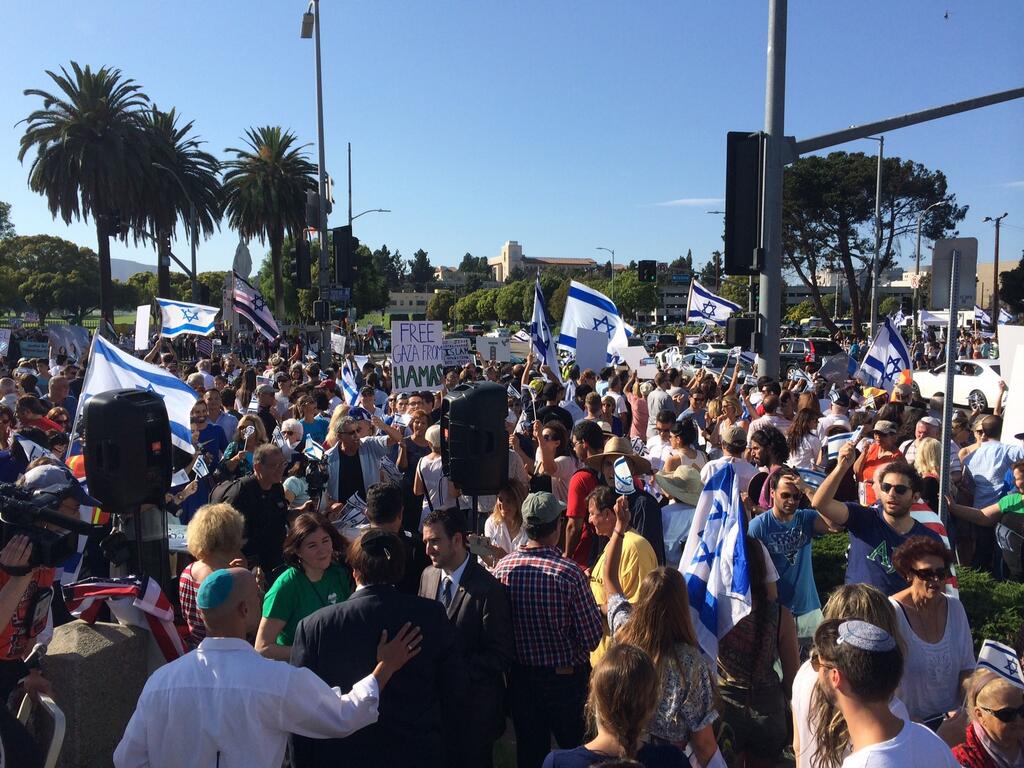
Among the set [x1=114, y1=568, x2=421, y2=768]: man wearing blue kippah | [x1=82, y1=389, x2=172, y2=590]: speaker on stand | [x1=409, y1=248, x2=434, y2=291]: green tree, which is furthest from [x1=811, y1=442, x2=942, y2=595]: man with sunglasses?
[x1=409, y1=248, x2=434, y2=291]: green tree

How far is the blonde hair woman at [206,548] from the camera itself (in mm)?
4328

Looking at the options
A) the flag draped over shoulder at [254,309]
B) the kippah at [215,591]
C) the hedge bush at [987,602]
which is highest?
the flag draped over shoulder at [254,309]

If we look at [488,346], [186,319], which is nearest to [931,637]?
[186,319]

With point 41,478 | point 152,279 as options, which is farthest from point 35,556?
point 152,279

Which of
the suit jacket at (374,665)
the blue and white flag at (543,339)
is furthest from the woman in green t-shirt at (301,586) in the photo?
the blue and white flag at (543,339)

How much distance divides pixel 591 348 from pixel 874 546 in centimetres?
966

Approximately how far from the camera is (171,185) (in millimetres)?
39312

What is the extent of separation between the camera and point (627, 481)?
5.22 meters

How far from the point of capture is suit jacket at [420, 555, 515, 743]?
3.93 m

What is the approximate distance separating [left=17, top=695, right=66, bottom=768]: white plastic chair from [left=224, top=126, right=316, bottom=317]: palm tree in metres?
46.7

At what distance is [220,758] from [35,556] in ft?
3.56

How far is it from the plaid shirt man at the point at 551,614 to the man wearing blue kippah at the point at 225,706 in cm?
119

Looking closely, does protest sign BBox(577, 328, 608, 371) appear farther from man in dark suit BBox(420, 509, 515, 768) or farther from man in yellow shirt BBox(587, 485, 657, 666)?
man in dark suit BBox(420, 509, 515, 768)

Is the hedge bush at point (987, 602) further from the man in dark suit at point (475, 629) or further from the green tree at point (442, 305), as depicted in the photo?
the green tree at point (442, 305)
